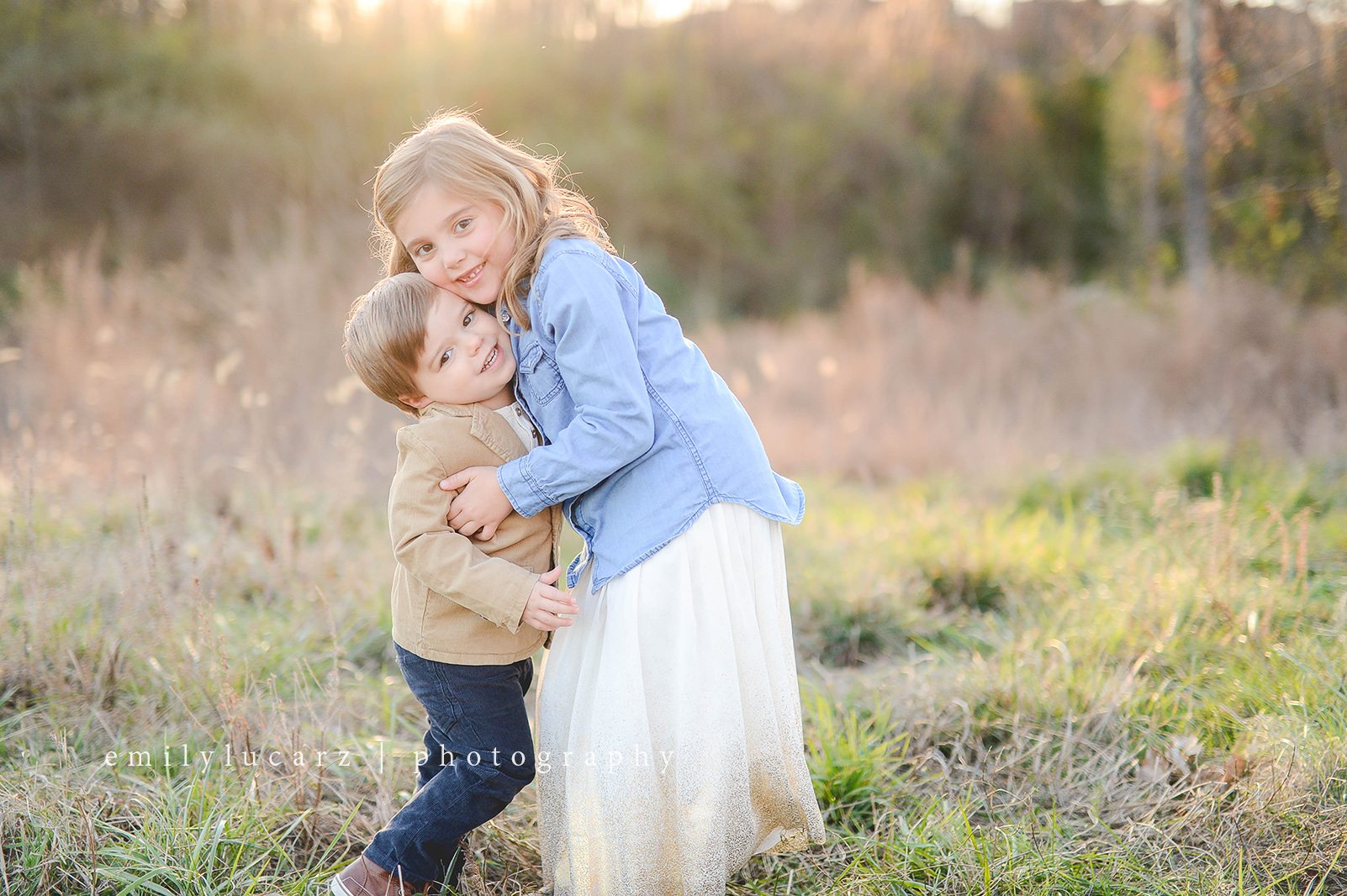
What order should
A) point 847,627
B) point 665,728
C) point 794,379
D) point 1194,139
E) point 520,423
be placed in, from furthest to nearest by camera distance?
1. point 1194,139
2. point 794,379
3. point 847,627
4. point 520,423
5. point 665,728

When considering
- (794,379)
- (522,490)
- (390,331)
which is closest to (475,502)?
(522,490)

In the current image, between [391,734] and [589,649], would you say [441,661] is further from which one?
[391,734]

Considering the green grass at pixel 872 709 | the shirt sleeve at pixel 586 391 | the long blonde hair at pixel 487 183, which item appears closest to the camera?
the shirt sleeve at pixel 586 391

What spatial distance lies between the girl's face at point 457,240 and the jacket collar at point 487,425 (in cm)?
23

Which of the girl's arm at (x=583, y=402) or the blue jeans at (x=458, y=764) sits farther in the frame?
the blue jeans at (x=458, y=764)

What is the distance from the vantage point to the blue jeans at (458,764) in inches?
79.4

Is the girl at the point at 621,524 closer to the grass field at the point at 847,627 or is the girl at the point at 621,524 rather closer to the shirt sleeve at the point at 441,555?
the shirt sleeve at the point at 441,555

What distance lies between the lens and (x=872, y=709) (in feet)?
10.0

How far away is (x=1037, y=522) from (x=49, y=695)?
13.0 feet

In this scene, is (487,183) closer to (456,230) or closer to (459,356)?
(456,230)

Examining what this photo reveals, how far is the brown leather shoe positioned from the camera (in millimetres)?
2039

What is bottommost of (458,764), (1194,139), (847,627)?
(847,627)

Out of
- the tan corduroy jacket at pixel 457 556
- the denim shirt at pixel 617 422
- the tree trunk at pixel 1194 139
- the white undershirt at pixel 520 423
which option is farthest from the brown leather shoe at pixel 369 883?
the tree trunk at pixel 1194 139

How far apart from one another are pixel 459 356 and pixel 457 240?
238 millimetres
